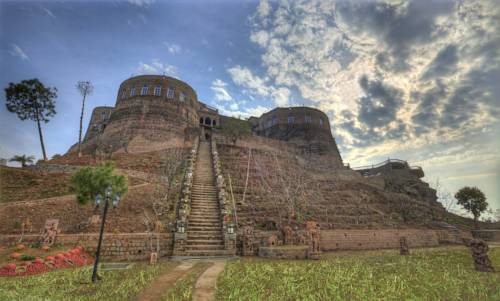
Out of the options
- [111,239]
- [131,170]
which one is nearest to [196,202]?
[111,239]

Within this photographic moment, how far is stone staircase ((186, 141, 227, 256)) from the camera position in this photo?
39.9ft

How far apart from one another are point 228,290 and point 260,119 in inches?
2037

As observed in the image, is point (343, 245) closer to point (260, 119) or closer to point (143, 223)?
point (143, 223)

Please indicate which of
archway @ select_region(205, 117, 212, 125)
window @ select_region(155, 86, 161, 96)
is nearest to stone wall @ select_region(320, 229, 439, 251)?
window @ select_region(155, 86, 161, 96)

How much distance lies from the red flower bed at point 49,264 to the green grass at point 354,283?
253 inches

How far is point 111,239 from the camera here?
1129 centimetres

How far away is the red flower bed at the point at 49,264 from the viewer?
809 cm

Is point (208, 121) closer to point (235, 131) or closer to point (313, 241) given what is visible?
point (235, 131)

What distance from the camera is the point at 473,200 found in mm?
31234

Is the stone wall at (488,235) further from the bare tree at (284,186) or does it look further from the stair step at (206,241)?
the stair step at (206,241)

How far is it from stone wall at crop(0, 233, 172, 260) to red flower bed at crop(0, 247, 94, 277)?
545 millimetres

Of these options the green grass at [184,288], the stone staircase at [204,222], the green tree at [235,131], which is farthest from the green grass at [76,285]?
the green tree at [235,131]

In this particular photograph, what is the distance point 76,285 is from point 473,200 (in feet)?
138

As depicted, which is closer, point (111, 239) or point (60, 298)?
point (60, 298)
